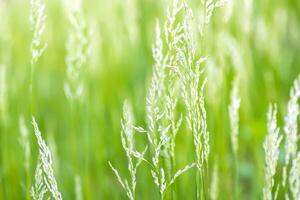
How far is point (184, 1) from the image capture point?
47.6 inches

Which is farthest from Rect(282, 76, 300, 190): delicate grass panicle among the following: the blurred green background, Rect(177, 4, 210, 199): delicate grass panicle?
the blurred green background

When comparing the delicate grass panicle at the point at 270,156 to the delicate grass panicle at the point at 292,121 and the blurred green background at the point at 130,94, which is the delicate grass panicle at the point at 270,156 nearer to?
the delicate grass panicle at the point at 292,121

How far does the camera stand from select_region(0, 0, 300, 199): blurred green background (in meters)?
2.06

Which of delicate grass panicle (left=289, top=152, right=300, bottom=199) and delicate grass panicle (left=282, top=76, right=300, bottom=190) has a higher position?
→ delicate grass panicle (left=282, top=76, right=300, bottom=190)

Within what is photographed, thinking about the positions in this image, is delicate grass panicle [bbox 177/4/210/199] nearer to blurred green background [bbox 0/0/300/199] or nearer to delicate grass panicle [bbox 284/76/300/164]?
delicate grass panicle [bbox 284/76/300/164]

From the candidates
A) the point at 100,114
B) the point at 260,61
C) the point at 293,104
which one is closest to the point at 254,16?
the point at 260,61

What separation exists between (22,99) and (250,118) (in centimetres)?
134

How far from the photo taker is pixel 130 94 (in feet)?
9.41

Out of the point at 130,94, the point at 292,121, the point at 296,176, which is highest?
the point at 130,94

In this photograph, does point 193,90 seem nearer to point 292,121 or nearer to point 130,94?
point 292,121

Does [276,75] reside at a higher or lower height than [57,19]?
lower

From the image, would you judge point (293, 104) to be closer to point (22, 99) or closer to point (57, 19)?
point (22, 99)

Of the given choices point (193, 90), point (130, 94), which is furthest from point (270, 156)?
point (130, 94)

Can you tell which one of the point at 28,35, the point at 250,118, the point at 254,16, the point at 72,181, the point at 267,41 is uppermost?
the point at 28,35
